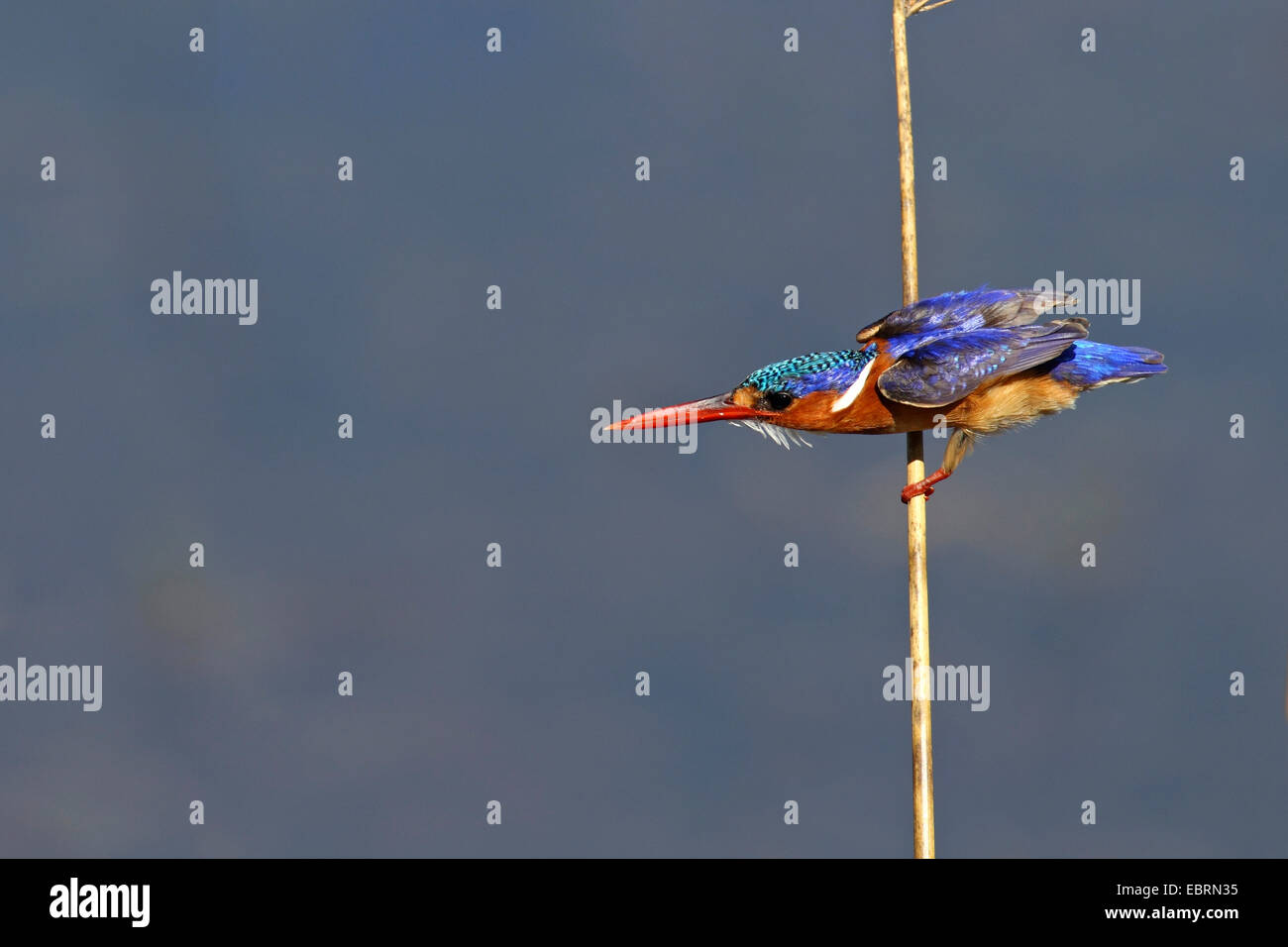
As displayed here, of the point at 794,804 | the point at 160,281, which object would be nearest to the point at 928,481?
the point at 794,804

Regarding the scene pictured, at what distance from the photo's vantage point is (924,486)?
26.9 ft

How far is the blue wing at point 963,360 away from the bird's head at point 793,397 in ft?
0.57

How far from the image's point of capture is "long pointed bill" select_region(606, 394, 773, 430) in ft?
27.1

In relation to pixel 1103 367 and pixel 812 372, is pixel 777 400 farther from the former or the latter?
pixel 1103 367

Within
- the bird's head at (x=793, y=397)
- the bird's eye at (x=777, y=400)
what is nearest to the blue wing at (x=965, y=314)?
the bird's head at (x=793, y=397)

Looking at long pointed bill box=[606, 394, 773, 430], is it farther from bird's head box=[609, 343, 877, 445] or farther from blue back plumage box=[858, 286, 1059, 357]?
blue back plumage box=[858, 286, 1059, 357]

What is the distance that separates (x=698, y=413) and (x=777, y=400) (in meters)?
0.36

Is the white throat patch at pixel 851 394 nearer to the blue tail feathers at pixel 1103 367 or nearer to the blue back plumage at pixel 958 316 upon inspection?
the blue back plumage at pixel 958 316

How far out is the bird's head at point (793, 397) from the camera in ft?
27.3

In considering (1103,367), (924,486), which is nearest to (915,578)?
(924,486)

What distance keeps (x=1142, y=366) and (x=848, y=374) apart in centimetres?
139

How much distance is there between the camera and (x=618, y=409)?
26.9 ft

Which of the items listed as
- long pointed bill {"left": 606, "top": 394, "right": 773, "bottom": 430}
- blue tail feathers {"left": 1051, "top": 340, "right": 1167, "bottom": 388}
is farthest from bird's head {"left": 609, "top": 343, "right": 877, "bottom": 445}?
blue tail feathers {"left": 1051, "top": 340, "right": 1167, "bottom": 388}

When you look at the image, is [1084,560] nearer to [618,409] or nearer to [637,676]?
[637,676]
